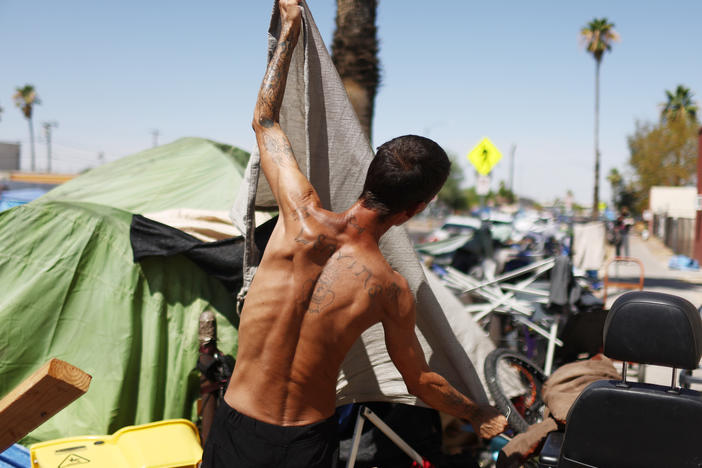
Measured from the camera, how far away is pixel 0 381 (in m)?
3.53

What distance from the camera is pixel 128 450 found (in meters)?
2.98

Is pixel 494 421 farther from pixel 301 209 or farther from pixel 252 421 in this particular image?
pixel 301 209

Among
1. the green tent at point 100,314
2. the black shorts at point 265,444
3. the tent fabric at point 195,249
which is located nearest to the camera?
the black shorts at point 265,444

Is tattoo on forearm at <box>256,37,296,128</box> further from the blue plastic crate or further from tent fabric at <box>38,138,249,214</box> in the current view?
tent fabric at <box>38,138,249,214</box>

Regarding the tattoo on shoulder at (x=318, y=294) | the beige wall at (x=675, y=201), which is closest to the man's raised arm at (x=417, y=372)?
the tattoo on shoulder at (x=318, y=294)

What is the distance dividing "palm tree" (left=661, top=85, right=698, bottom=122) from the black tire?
5012cm

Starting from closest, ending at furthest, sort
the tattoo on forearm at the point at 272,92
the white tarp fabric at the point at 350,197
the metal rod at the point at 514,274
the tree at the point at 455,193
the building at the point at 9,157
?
the tattoo on forearm at the point at 272,92
the white tarp fabric at the point at 350,197
the metal rod at the point at 514,274
the building at the point at 9,157
the tree at the point at 455,193

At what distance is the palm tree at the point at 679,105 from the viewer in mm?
47031

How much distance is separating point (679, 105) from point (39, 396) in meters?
56.3

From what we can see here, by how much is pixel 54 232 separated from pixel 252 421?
8.81 feet

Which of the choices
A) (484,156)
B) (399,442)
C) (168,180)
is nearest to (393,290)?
(399,442)

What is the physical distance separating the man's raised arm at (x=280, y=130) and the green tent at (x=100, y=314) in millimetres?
1893

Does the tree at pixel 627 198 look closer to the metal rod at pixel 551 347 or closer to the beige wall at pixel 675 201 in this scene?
the beige wall at pixel 675 201

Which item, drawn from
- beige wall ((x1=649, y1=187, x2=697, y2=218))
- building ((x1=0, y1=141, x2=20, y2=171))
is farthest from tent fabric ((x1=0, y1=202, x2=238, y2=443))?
building ((x1=0, y1=141, x2=20, y2=171))
